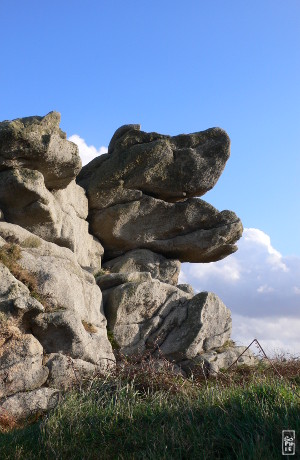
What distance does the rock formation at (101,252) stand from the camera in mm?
14992

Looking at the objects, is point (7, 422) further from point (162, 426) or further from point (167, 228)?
point (167, 228)

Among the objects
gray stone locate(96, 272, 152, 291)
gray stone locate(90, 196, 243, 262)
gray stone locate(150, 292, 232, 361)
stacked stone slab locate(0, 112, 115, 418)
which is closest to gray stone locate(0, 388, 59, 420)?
stacked stone slab locate(0, 112, 115, 418)

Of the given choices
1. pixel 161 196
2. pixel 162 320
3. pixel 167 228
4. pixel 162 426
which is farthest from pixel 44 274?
pixel 161 196

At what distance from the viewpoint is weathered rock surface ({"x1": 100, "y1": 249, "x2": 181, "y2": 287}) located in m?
23.1

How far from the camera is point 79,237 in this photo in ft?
71.9

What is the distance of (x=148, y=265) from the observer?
23250 millimetres

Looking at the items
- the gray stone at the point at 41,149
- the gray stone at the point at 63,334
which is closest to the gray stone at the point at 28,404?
the gray stone at the point at 63,334

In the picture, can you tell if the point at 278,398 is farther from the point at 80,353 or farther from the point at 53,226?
the point at 53,226

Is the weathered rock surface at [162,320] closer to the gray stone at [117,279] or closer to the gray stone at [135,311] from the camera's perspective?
the gray stone at [135,311]

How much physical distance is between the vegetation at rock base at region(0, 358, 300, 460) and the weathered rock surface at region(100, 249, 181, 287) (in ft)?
32.9

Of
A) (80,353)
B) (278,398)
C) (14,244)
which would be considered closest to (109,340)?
(80,353)

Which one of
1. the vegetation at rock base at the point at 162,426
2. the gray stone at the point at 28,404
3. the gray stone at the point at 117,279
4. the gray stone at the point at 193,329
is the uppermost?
the gray stone at the point at 117,279

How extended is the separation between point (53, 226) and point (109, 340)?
4.26 meters

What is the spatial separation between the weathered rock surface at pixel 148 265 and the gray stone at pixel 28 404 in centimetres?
885
